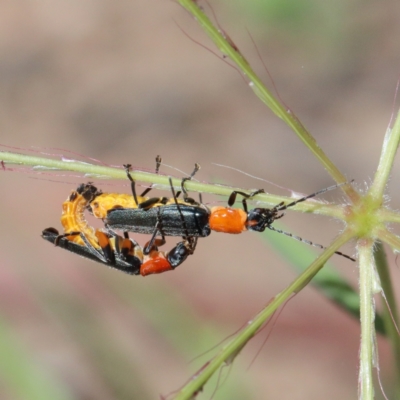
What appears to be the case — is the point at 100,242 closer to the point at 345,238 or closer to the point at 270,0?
the point at 345,238

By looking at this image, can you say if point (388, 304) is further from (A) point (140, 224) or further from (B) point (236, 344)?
(A) point (140, 224)

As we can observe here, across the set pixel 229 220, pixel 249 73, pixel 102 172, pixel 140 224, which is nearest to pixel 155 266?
pixel 140 224

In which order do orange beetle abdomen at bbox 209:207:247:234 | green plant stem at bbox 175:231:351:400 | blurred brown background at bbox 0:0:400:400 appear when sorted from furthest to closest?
blurred brown background at bbox 0:0:400:400 → orange beetle abdomen at bbox 209:207:247:234 → green plant stem at bbox 175:231:351:400

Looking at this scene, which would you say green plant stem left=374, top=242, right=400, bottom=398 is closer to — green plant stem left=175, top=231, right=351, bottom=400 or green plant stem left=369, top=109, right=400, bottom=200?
green plant stem left=369, top=109, right=400, bottom=200

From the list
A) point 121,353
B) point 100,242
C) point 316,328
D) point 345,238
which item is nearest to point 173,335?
point 121,353

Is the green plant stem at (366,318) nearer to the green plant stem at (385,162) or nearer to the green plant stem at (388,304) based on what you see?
the green plant stem at (388,304)

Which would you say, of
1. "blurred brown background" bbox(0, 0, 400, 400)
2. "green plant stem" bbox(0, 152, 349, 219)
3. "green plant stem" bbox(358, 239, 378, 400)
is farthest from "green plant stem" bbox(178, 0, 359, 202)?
"blurred brown background" bbox(0, 0, 400, 400)
